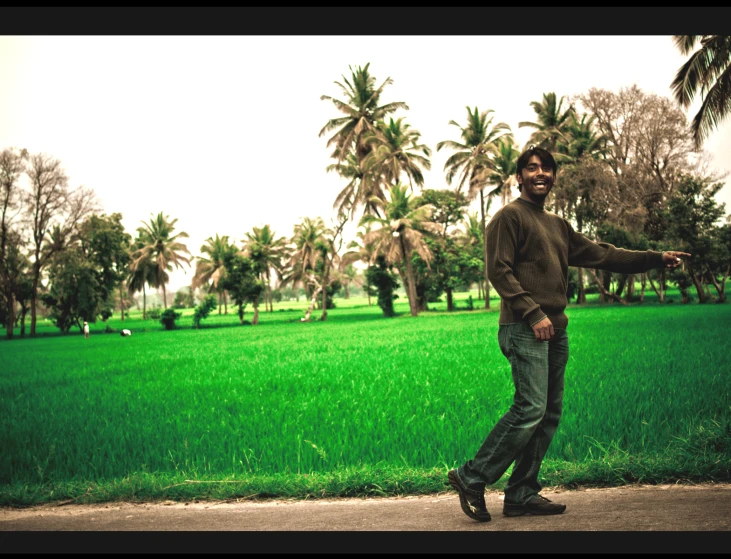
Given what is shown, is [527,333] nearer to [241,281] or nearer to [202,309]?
[202,309]

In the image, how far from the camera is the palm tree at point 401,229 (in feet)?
72.7

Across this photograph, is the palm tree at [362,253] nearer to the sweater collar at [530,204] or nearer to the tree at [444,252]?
the tree at [444,252]

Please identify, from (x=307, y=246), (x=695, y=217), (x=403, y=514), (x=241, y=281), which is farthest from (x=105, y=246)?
(x=307, y=246)

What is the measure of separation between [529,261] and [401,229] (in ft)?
66.5

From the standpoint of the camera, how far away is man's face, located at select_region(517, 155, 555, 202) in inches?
94.7

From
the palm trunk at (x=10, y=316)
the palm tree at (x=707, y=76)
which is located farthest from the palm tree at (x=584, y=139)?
the palm trunk at (x=10, y=316)

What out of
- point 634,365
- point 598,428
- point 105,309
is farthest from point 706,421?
point 105,309

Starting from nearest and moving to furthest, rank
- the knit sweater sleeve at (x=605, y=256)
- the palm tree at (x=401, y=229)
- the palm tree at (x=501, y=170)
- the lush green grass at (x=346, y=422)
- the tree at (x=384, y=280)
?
the knit sweater sleeve at (x=605, y=256) < the lush green grass at (x=346, y=422) < the palm tree at (x=501, y=170) < the palm tree at (x=401, y=229) < the tree at (x=384, y=280)

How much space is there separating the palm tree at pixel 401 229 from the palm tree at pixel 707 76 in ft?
54.3

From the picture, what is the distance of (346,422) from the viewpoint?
4.17 metres

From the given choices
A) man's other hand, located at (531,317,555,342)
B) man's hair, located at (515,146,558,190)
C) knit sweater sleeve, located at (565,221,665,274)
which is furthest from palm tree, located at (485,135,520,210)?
man's other hand, located at (531,317,555,342)

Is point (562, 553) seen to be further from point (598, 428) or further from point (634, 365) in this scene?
point (634, 365)

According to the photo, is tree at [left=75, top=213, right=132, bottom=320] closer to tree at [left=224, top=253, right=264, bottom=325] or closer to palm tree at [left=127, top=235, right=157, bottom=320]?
palm tree at [left=127, top=235, right=157, bottom=320]
